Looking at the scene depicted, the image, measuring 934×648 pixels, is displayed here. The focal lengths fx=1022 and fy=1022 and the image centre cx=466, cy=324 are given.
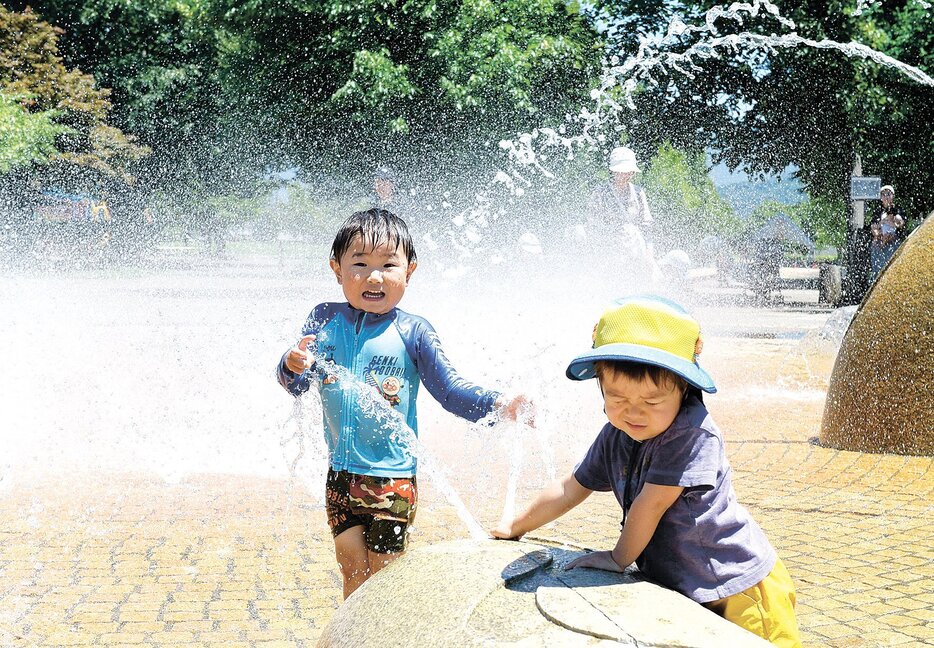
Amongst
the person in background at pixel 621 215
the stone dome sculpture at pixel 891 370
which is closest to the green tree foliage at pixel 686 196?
the person in background at pixel 621 215

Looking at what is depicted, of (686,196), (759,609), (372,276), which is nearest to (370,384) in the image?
(372,276)

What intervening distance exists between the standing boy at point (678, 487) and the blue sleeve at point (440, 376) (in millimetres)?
898

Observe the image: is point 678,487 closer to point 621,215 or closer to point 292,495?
point 292,495

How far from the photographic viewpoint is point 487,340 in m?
11.3

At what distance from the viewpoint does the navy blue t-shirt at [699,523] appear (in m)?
2.19

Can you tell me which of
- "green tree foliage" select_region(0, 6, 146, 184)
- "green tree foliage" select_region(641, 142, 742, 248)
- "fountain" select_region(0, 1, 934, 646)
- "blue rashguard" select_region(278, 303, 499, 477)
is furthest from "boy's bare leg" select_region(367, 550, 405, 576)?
"green tree foliage" select_region(641, 142, 742, 248)

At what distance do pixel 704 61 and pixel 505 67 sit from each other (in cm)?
503

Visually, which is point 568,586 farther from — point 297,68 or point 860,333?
point 297,68

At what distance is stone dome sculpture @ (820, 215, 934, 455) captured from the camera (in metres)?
6.54

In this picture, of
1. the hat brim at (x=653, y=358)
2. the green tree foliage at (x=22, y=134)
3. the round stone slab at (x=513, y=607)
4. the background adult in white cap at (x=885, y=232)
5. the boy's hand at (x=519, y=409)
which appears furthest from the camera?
the green tree foliage at (x=22, y=134)

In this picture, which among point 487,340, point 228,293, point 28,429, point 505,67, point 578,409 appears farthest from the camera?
point 228,293

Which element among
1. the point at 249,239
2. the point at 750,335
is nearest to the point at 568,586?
the point at 750,335

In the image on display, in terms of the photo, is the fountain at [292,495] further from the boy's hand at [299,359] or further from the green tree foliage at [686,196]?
the green tree foliage at [686,196]

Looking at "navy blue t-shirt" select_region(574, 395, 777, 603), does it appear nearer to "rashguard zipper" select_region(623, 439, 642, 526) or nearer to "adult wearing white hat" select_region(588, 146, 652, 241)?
"rashguard zipper" select_region(623, 439, 642, 526)
